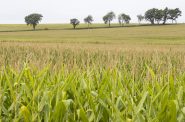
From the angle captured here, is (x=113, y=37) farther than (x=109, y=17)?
No

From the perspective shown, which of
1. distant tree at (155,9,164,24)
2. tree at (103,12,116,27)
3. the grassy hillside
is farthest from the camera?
tree at (103,12,116,27)

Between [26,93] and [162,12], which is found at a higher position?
[162,12]

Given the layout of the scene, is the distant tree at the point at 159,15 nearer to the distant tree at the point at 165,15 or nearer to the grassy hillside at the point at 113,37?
the distant tree at the point at 165,15

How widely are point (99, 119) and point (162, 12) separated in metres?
108

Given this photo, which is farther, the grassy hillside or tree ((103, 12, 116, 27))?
tree ((103, 12, 116, 27))

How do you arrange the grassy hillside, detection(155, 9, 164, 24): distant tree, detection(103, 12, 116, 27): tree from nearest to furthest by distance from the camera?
the grassy hillside, detection(155, 9, 164, 24): distant tree, detection(103, 12, 116, 27): tree

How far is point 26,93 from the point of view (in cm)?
309

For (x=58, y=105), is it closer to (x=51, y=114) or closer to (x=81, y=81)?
(x=51, y=114)

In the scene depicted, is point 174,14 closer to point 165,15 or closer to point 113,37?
point 165,15

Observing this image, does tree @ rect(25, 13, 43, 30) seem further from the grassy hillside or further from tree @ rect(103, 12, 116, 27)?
the grassy hillside

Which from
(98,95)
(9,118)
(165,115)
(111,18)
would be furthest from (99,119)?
(111,18)

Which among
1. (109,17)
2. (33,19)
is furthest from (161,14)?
(33,19)

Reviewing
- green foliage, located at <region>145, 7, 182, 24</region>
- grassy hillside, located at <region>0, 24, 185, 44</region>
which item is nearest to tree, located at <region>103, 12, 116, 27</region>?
green foliage, located at <region>145, 7, 182, 24</region>

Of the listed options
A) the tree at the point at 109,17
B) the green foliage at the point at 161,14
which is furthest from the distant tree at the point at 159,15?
the tree at the point at 109,17
